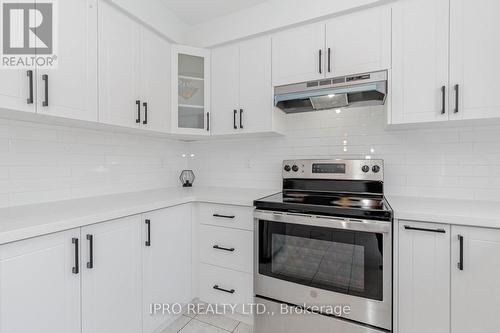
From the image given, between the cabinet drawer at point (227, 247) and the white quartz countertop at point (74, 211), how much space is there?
24 centimetres

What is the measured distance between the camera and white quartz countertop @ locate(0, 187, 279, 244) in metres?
1.05

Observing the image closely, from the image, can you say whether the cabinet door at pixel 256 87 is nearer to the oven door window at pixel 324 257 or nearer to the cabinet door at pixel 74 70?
the oven door window at pixel 324 257

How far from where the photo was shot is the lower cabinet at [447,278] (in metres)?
1.23

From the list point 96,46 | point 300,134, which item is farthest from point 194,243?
point 96,46

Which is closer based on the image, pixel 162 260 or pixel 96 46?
pixel 96 46

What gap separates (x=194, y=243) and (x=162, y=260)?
33 cm

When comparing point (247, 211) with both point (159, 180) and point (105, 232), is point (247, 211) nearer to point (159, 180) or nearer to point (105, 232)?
point (105, 232)

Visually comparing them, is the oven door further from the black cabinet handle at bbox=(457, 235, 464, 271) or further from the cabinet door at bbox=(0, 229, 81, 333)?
the cabinet door at bbox=(0, 229, 81, 333)

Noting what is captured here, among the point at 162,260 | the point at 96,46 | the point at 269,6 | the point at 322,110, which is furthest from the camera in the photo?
the point at 322,110

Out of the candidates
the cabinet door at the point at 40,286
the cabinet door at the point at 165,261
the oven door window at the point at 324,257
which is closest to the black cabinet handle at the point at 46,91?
the cabinet door at the point at 40,286

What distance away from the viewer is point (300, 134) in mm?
2256

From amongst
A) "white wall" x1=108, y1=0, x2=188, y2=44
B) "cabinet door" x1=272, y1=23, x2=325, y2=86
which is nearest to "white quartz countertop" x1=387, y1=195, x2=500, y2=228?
"cabinet door" x1=272, y1=23, x2=325, y2=86

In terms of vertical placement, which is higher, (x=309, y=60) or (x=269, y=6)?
(x=269, y=6)

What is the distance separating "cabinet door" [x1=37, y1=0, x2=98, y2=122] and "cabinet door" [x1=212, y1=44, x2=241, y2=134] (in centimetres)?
97
